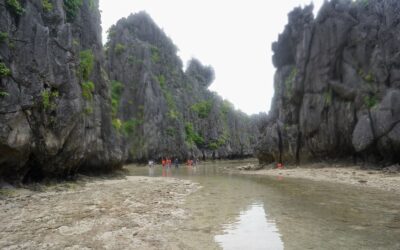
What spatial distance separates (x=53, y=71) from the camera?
75.8ft

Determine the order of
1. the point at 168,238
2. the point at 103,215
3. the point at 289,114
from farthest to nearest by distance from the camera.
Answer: the point at 289,114 → the point at 103,215 → the point at 168,238

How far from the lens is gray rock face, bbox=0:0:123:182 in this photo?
18.8 m

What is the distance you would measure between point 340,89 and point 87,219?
3613cm

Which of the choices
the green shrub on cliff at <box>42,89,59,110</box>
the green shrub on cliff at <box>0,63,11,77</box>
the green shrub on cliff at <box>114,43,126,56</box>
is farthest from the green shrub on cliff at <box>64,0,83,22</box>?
the green shrub on cliff at <box>114,43,126,56</box>

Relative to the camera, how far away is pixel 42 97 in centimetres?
2125

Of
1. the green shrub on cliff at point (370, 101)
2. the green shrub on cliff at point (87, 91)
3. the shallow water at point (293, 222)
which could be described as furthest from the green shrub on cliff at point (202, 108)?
the shallow water at point (293, 222)

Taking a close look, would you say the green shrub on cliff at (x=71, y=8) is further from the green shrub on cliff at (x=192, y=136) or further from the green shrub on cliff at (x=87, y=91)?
the green shrub on cliff at (x=192, y=136)

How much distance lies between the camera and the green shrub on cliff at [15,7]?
799 inches

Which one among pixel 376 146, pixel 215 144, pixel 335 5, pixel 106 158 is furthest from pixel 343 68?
pixel 215 144

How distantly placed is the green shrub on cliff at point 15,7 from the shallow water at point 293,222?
15700 mm

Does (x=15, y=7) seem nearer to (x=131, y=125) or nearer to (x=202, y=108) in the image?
(x=131, y=125)

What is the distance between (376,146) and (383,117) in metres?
3.05

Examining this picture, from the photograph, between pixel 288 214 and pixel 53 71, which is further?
pixel 53 71

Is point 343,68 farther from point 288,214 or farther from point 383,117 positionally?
point 288,214
